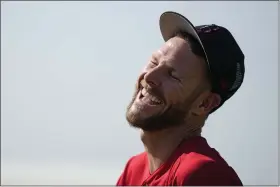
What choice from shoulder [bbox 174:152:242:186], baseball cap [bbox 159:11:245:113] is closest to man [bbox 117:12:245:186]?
baseball cap [bbox 159:11:245:113]

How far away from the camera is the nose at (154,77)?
4406mm

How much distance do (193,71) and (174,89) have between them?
10.8 inches

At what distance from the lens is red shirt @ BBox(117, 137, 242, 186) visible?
3719 mm

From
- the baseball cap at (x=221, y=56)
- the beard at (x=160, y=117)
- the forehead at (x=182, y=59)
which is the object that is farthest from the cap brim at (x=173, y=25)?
the beard at (x=160, y=117)

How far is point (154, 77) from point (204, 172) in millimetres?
1109

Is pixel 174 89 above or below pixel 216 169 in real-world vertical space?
above

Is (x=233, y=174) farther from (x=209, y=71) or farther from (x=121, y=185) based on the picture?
(x=121, y=185)

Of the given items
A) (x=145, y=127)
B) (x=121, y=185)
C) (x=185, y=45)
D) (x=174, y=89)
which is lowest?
(x=121, y=185)

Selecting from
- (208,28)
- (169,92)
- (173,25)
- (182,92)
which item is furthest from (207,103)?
(173,25)

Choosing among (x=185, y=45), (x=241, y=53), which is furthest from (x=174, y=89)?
(x=241, y=53)

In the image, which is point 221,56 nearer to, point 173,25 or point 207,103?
point 207,103

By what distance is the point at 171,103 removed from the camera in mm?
4406

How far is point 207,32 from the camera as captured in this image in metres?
4.57

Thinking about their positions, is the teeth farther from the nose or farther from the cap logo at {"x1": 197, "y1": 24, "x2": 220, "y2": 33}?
the cap logo at {"x1": 197, "y1": 24, "x2": 220, "y2": 33}
